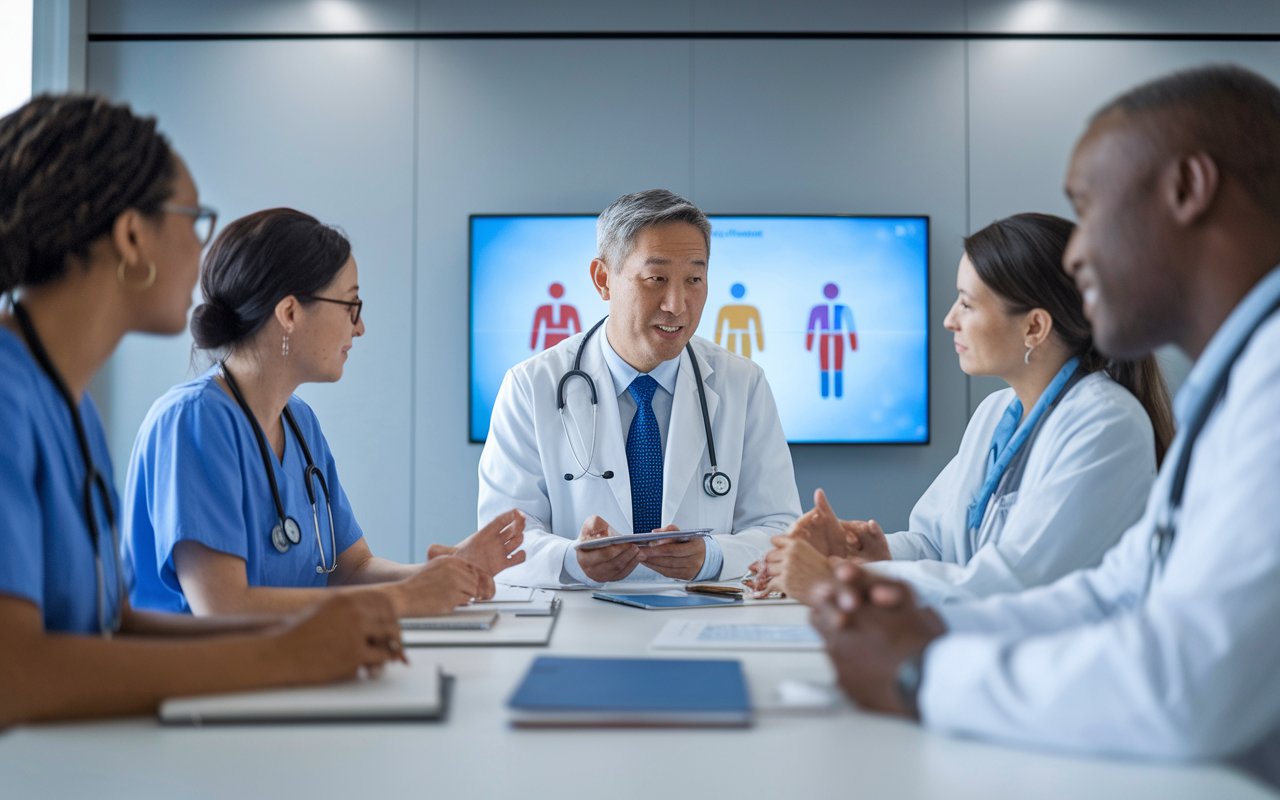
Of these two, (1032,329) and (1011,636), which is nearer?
(1011,636)

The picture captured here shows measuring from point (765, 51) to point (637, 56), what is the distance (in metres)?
0.59

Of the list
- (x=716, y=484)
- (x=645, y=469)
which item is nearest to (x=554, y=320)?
(x=645, y=469)

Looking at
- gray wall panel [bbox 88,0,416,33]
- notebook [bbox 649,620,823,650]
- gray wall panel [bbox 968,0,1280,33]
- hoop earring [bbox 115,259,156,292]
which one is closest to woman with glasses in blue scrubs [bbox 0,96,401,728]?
hoop earring [bbox 115,259,156,292]

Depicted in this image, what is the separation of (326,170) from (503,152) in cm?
83

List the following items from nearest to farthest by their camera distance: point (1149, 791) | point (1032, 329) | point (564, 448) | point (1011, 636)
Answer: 1. point (1149, 791)
2. point (1011, 636)
3. point (1032, 329)
4. point (564, 448)

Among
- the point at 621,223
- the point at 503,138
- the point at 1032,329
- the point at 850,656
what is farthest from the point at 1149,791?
the point at 503,138

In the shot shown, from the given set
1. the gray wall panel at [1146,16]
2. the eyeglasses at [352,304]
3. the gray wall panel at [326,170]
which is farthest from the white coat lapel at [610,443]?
the gray wall panel at [1146,16]

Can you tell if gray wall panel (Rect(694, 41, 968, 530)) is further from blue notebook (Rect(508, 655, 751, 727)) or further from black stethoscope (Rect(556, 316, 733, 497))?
blue notebook (Rect(508, 655, 751, 727))

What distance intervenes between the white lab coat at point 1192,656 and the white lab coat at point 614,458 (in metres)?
1.44

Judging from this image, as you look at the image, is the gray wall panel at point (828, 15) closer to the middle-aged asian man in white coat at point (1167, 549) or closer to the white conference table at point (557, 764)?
the middle-aged asian man in white coat at point (1167, 549)

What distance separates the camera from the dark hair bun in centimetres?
185

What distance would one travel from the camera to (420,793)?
783 millimetres

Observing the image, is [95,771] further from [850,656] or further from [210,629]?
[850,656]

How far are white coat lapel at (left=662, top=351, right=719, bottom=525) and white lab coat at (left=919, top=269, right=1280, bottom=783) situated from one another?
1.53 meters
